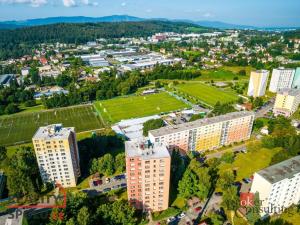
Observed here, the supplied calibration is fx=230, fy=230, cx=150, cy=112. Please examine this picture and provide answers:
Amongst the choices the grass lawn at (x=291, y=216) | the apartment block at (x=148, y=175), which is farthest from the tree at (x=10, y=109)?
the grass lawn at (x=291, y=216)

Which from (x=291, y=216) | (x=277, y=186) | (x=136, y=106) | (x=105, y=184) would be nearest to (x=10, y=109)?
(x=136, y=106)

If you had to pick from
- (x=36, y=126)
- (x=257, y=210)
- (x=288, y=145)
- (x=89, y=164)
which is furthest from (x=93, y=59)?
(x=257, y=210)

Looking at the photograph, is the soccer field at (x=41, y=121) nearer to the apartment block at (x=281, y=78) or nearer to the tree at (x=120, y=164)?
the tree at (x=120, y=164)

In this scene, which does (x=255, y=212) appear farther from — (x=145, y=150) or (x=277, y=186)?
(x=145, y=150)

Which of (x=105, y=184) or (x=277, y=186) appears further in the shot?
(x=105, y=184)

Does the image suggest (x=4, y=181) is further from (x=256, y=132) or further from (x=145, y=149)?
(x=256, y=132)

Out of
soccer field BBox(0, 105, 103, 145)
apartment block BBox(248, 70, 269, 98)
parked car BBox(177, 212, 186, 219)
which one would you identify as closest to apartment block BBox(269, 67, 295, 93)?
apartment block BBox(248, 70, 269, 98)
